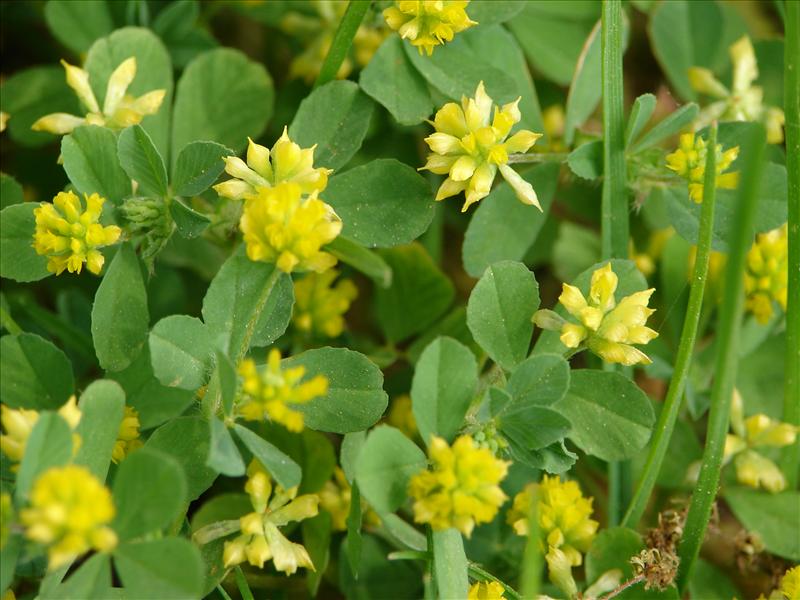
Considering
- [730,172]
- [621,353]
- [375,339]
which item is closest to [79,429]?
[621,353]

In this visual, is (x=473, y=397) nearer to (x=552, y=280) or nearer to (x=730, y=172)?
(x=730, y=172)

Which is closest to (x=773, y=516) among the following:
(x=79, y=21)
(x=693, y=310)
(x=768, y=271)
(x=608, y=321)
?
(x=768, y=271)

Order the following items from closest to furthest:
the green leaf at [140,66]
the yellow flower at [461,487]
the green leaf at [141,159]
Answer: the yellow flower at [461,487], the green leaf at [141,159], the green leaf at [140,66]

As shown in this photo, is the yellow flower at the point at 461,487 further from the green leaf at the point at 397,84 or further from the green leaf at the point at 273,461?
the green leaf at the point at 397,84

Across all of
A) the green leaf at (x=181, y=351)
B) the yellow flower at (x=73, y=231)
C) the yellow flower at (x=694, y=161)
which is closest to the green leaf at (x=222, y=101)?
the yellow flower at (x=73, y=231)

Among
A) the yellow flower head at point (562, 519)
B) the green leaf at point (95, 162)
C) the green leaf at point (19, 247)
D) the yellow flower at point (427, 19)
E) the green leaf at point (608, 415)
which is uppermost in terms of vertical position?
the yellow flower at point (427, 19)

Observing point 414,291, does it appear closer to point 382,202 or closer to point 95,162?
point 382,202
